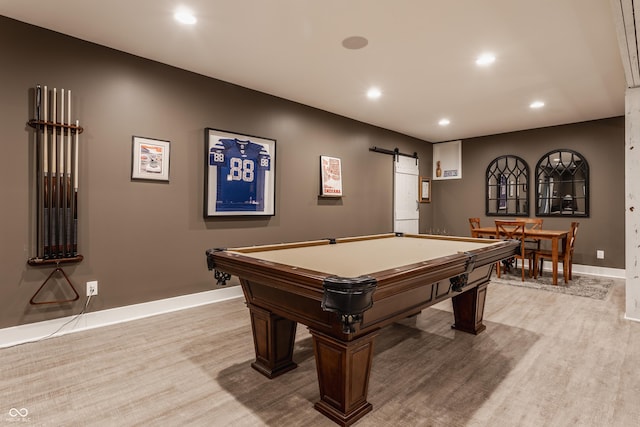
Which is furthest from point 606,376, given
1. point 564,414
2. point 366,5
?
point 366,5

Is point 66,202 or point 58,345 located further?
point 66,202

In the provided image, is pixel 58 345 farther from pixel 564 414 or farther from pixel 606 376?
pixel 606 376

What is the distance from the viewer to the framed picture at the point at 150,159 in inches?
124

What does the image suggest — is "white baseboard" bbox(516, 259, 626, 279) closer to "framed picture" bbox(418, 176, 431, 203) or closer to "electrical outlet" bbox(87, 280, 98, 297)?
"framed picture" bbox(418, 176, 431, 203)

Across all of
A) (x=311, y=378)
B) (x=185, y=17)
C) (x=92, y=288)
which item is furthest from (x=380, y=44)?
(x=92, y=288)

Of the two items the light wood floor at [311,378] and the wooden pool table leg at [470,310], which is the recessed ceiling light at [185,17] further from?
the wooden pool table leg at [470,310]

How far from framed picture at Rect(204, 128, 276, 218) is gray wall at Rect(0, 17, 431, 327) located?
0.31ft

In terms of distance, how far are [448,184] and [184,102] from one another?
5456mm

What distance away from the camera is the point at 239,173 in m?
3.88

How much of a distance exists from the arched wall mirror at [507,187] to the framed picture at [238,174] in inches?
175

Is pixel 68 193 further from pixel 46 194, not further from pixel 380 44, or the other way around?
pixel 380 44

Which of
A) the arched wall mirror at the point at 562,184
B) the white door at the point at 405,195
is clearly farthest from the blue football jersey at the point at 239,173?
the arched wall mirror at the point at 562,184

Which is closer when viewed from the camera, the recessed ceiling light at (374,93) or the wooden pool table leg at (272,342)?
the wooden pool table leg at (272,342)

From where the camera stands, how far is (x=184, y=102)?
3.51m
